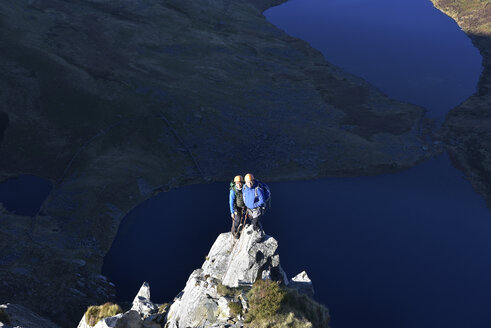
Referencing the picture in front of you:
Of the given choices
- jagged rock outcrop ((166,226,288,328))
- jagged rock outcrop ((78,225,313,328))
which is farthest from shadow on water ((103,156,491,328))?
jagged rock outcrop ((166,226,288,328))

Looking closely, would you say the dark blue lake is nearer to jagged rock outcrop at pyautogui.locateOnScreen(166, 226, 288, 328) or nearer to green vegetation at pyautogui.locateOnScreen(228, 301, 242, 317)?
jagged rock outcrop at pyautogui.locateOnScreen(166, 226, 288, 328)

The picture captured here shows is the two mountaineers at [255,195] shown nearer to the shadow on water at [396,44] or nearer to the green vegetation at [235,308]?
the green vegetation at [235,308]

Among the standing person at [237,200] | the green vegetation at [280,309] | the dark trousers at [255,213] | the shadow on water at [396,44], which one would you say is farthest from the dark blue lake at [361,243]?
the shadow on water at [396,44]

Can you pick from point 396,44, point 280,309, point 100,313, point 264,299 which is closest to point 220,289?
point 264,299

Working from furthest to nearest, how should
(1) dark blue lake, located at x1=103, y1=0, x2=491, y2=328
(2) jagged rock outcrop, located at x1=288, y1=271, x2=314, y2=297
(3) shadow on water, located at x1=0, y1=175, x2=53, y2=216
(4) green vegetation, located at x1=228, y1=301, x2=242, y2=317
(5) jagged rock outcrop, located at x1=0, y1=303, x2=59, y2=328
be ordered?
(3) shadow on water, located at x1=0, y1=175, x2=53, y2=216, (1) dark blue lake, located at x1=103, y1=0, x2=491, y2=328, (2) jagged rock outcrop, located at x1=288, y1=271, x2=314, y2=297, (5) jagged rock outcrop, located at x1=0, y1=303, x2=59, y2=328, (4) green vegetation, located at x1=228, y1=301, x2=242, y2=317

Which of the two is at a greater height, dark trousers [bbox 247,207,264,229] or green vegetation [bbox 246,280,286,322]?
dark trousers [bbox 247,207,264,229]

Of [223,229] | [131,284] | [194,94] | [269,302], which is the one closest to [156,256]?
[131,284]
